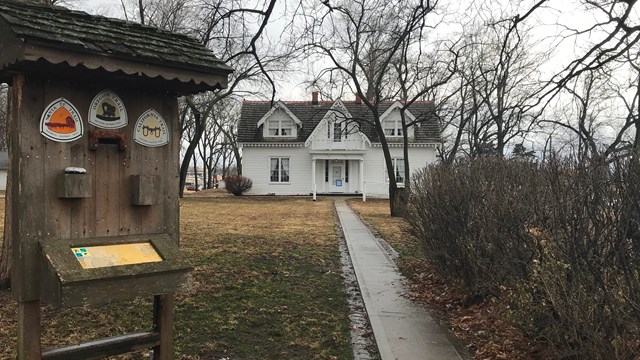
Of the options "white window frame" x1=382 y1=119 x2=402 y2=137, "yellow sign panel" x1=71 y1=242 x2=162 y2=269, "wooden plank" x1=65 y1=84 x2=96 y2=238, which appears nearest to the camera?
"yellow sign panel" x1=71 y1=242 x2=162 y2=269

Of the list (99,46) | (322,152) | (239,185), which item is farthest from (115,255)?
(239,185)

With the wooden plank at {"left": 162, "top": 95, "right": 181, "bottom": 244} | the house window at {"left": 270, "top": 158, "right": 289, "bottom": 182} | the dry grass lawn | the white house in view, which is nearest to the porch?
the white house

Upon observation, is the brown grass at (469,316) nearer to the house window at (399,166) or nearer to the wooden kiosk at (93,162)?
the wooden kiosk at (93,162)

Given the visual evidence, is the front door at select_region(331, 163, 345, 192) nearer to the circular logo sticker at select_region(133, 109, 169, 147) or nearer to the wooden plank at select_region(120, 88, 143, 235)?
the circular logo sticker at select_region(133, 109, 169, 147)

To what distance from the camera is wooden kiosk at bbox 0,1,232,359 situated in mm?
3158

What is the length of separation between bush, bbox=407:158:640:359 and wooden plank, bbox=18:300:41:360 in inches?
147

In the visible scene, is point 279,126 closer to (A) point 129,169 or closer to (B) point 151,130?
(B) point 151,130

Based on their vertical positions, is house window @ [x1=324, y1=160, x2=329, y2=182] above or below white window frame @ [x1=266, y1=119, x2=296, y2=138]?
below

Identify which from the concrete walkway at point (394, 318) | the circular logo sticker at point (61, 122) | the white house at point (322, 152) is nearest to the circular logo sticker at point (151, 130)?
the circular logo sticker at point (61, 122)

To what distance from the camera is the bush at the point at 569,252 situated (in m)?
3.24

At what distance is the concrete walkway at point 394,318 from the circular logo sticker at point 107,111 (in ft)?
10.6

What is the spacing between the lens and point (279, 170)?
34500mm

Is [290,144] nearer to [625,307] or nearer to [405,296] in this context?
[405,296]

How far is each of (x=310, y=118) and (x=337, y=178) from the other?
4.71 metres
